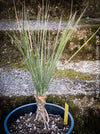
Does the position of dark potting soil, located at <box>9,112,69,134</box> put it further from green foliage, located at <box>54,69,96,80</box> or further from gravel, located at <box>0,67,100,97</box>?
green foliage, located at <box>54,69,96,80</box>

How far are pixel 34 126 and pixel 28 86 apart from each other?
51 cm

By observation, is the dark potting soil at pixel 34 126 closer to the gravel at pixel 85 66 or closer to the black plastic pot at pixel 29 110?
the black plastic pot at pixel 29 110

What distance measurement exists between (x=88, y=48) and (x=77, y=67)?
0.84 ft

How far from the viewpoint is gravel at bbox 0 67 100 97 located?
128cm

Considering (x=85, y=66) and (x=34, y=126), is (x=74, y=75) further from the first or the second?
(x=34, y=126)

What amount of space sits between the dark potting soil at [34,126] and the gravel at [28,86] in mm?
289

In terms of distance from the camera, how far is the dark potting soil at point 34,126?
866mm

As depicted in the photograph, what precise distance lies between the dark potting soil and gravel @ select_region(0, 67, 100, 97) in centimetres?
29

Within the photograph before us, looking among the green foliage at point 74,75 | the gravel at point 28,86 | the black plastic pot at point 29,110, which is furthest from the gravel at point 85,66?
the black plastic pot at point 29,110

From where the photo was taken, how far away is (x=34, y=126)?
895 mm

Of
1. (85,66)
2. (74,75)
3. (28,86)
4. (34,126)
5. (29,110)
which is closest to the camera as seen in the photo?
(34,126)

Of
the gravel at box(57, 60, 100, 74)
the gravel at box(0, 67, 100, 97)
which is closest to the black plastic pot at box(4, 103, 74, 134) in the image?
the gravel at box(0, 67, 100, 97)

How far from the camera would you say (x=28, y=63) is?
31.6 inches

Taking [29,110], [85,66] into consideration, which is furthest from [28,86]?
[85,66]
